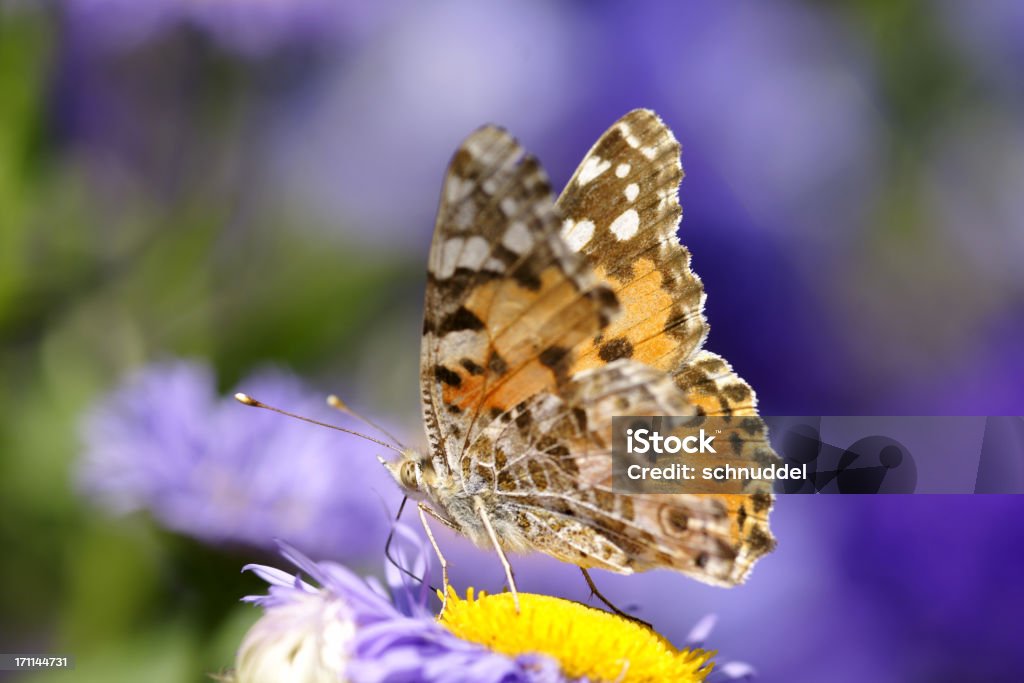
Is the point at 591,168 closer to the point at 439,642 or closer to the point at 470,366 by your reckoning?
the point at 470,366

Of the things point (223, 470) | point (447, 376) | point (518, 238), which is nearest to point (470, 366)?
point (447, 376)

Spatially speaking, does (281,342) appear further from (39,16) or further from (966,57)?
(966,57)

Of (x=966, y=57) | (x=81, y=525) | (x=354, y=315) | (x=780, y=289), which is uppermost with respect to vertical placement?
(x=966, y=57)

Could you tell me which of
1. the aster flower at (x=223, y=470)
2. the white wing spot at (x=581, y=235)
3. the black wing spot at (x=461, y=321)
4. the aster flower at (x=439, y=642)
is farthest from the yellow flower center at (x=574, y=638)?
the aster flower at (x=223, y=470)

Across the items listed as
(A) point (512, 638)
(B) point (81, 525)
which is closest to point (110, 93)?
(B) point (81, 525)

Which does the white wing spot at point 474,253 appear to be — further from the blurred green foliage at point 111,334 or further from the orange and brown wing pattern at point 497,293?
the blurred green foliage at point 111,334

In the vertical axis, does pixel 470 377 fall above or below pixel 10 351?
below
